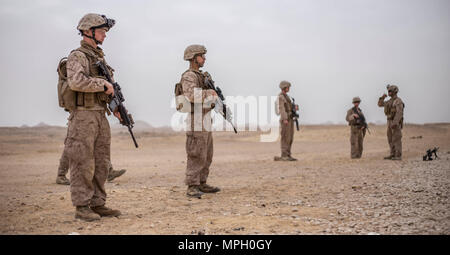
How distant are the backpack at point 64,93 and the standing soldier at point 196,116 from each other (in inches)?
86.1

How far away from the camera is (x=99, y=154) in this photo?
5.22 meters

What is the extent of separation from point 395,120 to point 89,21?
1023cm

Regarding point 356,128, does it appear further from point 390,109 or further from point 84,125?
point 84,125

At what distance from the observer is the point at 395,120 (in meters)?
12.5

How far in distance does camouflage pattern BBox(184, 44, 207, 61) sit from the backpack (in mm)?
2454

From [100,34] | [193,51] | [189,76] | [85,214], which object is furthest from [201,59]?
[85,214]

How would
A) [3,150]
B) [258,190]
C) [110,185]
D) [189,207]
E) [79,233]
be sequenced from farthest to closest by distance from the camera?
[3,150] < [110,185] < [258,190] < [189,207] < [79,233]

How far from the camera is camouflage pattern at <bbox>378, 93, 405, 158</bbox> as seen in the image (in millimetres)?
12523

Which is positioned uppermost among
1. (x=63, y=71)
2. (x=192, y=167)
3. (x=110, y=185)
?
(x=63, y=71)

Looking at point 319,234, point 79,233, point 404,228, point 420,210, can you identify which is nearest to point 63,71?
point 79,233

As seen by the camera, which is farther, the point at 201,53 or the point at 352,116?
the point at 352,116

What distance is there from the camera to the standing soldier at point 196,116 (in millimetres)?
6758

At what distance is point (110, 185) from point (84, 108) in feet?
14.1

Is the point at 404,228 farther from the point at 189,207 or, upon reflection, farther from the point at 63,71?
the point at 63,71
